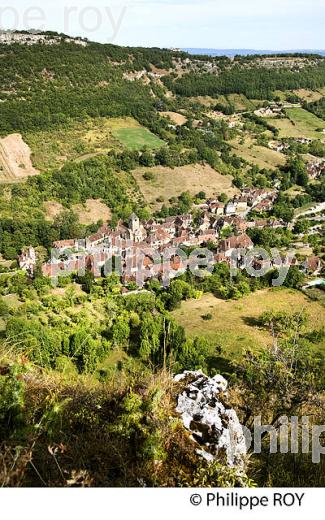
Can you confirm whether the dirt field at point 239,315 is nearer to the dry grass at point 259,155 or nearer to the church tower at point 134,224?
the church tower at point 134,224

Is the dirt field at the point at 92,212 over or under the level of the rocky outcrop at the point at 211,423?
under

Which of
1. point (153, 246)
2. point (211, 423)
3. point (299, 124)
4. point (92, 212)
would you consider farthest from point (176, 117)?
point (211, 423)

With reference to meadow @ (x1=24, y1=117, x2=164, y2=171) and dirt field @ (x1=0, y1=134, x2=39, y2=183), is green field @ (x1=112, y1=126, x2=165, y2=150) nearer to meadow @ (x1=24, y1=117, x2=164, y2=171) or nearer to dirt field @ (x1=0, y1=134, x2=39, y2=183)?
meadow @ (x1=24, y1=117, x2=164, y2=171)

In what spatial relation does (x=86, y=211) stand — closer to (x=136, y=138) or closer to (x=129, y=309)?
(x=136, y=138)

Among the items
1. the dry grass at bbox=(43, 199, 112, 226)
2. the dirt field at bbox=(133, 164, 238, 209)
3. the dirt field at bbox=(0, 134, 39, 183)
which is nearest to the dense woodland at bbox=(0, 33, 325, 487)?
the dry grass at bbox=(43, 199, 112, 226)

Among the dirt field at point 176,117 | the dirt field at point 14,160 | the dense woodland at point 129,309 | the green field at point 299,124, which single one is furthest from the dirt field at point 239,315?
the green field at point 299,124

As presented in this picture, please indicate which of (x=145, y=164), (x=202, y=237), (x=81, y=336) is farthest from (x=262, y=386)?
(x=145, y=164)
